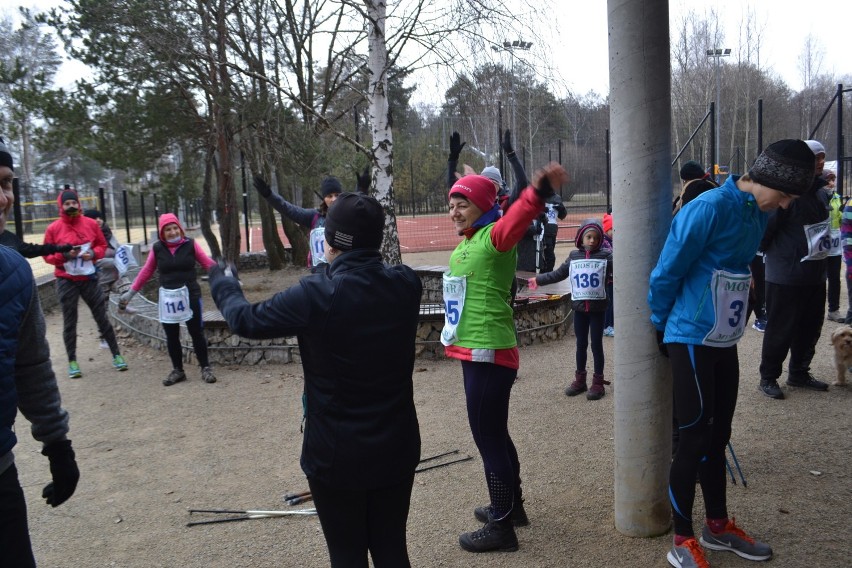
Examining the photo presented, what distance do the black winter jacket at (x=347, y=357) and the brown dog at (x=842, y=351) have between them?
5.35 m

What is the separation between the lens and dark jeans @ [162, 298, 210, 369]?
772 cm

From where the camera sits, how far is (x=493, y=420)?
3.64 meters

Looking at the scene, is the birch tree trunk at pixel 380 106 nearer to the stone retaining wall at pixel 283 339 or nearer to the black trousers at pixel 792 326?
the stone retaining wall at pixel 283 339

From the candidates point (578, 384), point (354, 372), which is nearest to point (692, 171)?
point (578, 384)

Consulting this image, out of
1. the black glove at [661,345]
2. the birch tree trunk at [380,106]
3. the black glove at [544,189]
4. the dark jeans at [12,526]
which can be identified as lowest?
the dark jeans at [12,526]

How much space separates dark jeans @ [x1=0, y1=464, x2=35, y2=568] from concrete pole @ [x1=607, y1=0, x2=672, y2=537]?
285 centimetres

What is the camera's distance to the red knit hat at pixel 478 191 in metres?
3.68

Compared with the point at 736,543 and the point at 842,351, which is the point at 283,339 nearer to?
the point at 736,543

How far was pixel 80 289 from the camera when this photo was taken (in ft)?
27.6

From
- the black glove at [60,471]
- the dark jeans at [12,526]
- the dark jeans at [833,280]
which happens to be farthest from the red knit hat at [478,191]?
the dark jeans at [833,280]

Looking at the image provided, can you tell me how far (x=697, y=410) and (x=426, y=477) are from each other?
87.0 inches

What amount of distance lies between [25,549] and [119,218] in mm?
32649

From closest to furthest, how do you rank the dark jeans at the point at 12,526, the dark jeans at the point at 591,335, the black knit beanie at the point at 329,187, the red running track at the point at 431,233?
the dark jeans at the point at 12,526 → the dark jeans at the point at 591,335 → the black knit beanie at the point at 329,187 → the red running track at the point at 431,233

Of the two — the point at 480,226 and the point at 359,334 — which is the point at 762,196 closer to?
the point at 480,226
